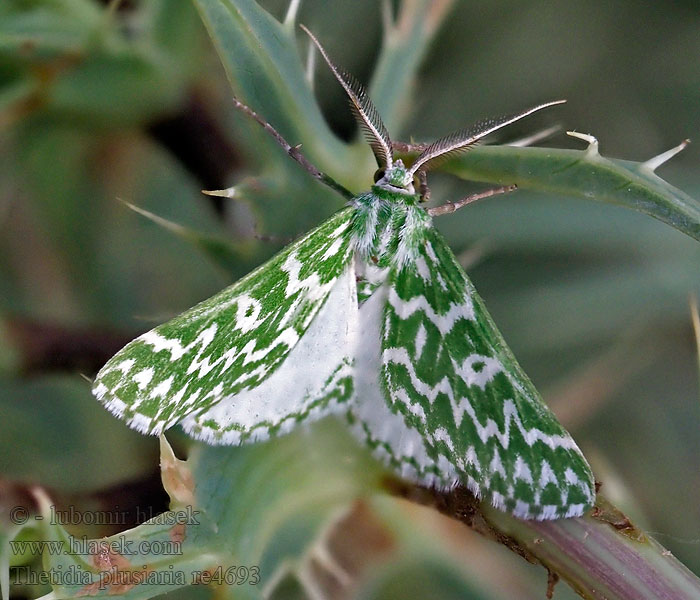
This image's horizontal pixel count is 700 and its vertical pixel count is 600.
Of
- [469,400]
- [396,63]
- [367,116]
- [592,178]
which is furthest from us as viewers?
[396,63]

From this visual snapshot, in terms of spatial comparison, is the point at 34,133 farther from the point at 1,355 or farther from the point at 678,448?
the point at 678,448

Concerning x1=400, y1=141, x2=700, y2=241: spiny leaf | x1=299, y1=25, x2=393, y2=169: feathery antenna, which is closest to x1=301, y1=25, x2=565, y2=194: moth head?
x1=299, y1=25, x2=393, y2=169: feathery antenna

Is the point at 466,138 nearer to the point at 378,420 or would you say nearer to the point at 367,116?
the point at 367,116

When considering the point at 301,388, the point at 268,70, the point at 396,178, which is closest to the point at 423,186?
the point at 396,178

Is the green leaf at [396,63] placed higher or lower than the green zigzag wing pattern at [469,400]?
higher

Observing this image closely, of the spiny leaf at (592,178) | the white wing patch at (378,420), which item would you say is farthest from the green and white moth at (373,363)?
the spiny leaf at (592,178)

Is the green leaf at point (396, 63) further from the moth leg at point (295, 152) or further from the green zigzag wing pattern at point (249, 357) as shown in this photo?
the green zigzag wing pattern at point (249, 357)

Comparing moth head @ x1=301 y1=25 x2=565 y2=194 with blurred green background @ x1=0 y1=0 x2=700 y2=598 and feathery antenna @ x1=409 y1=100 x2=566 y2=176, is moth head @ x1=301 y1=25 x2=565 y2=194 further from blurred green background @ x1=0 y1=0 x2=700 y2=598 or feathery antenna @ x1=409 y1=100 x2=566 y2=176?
blurred green background @ x1=0 y1=0 x2=700 y2=598

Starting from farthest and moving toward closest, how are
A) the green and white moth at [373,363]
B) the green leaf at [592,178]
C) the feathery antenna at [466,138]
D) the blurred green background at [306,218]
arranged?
the blurred green background at [306,218], the feathery antenna at [466,138], the green and white moth at [373,363], the green leaf at [592,178]
